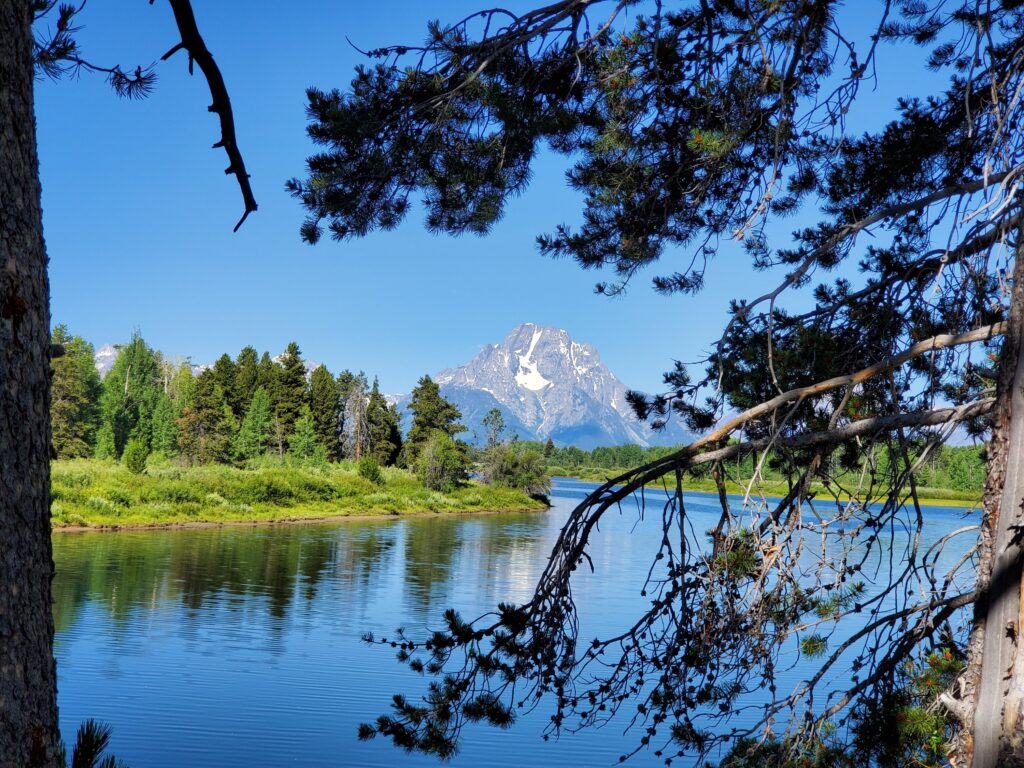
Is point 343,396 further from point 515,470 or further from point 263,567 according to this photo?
point 263,567

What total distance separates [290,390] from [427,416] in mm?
8095

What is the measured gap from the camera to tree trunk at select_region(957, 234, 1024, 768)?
3.43 m

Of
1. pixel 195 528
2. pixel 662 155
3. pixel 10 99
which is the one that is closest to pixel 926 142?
pixel 662 155

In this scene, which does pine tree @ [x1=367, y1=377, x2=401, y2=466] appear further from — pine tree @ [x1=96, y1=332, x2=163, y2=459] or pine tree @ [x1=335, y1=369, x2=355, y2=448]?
pine tree @ [x1=96, y1=332, x2=163, y2=459]

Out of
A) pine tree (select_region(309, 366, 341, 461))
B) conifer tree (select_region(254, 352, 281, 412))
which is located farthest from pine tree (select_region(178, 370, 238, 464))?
pine tree (select_region(309, 366, 341, 461))

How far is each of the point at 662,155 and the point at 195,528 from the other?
27.7 m

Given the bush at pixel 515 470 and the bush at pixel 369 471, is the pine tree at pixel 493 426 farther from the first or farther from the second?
the bush at pixel 369 471

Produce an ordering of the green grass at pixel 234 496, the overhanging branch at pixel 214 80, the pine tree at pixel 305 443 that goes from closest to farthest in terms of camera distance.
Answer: the overhanging branch at pixel 214 80
the green grass at pixel 234 496
the pine tree at pixel 305 443

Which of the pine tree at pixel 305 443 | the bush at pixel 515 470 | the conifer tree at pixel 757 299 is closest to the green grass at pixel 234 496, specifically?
the pine tree at pixel 305 443

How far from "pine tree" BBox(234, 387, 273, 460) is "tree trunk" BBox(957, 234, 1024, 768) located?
153 ft

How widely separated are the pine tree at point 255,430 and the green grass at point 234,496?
177 inches

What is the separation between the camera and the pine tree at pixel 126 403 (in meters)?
53.2

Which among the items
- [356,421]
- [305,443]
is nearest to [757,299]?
[305,443]

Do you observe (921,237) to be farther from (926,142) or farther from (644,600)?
(644,600)
